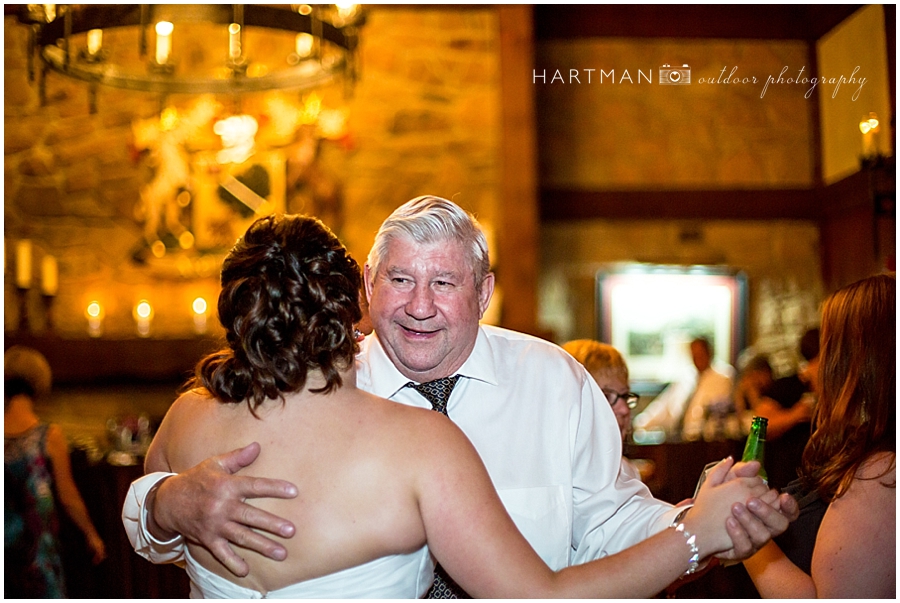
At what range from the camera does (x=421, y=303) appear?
1.96 metres

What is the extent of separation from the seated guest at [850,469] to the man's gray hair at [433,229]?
790 mm

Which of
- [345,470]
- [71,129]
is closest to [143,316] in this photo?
[71,129]

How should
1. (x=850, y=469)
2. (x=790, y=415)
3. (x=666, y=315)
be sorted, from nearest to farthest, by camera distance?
(x=850, y=469), (x=790, y=415), (x=666, y=315)

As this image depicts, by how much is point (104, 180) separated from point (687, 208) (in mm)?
4472

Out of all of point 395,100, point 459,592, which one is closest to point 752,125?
point 395,100

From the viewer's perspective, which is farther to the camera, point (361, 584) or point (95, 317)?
point (95, 317)

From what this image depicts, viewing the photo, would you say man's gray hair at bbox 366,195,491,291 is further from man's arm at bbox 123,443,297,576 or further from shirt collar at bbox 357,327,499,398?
man's arm at bbox 123,443,297,576

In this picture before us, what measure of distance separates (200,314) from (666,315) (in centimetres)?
352

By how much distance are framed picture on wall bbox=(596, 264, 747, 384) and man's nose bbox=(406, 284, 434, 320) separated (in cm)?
523

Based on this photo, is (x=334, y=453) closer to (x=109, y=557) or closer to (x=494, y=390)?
(x=494, y=390)

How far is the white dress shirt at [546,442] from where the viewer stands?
1.99 metres

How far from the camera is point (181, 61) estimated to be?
6.71m

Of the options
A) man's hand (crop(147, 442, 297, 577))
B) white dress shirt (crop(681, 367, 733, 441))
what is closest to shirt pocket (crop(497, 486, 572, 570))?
man's hand (crop(147, 442, 297, 577))

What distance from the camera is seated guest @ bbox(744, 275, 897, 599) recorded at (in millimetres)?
1852
